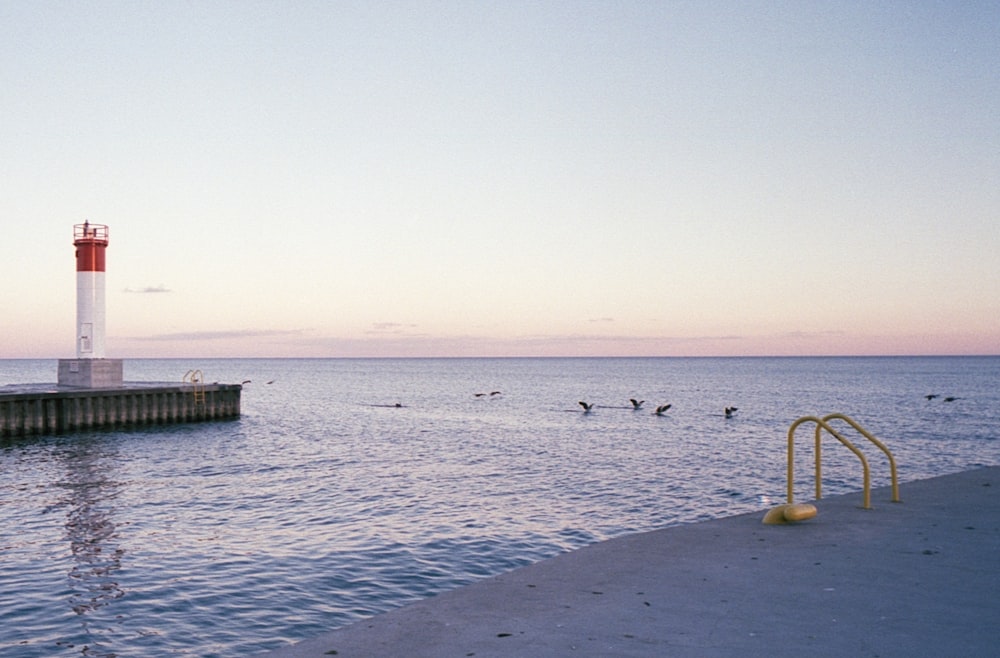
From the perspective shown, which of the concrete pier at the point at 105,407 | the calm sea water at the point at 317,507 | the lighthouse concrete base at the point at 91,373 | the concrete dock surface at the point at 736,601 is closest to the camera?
the concrete dock surface at the point at 736,601

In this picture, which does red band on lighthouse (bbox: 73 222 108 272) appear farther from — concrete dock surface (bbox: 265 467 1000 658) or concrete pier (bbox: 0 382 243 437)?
concrete dock surface (bbox: 265 467 1000 658)

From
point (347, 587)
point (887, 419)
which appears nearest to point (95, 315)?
point (347, 587)

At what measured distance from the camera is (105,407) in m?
39.2

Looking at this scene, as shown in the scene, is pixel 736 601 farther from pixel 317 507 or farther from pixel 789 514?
pixel 317 507

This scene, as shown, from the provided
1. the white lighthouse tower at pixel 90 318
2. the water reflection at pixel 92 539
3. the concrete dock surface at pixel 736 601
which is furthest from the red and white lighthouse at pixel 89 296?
the concrete dock surface at pixel 736 601

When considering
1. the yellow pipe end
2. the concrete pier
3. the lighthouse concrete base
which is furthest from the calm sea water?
the yellow pipe end

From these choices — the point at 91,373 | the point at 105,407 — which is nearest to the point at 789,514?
the point at 105,407

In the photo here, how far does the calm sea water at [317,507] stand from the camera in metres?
10.7

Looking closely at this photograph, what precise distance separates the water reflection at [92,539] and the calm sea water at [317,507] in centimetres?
6

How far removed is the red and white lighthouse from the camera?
4109 centimetres

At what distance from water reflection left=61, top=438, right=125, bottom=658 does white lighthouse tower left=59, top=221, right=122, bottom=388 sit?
1268 cm

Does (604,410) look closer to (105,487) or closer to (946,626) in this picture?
(105,487)

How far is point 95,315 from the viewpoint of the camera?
135 ft

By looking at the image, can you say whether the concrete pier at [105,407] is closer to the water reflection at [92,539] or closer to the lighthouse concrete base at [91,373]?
the lighthouse concrete base at [91,373]
